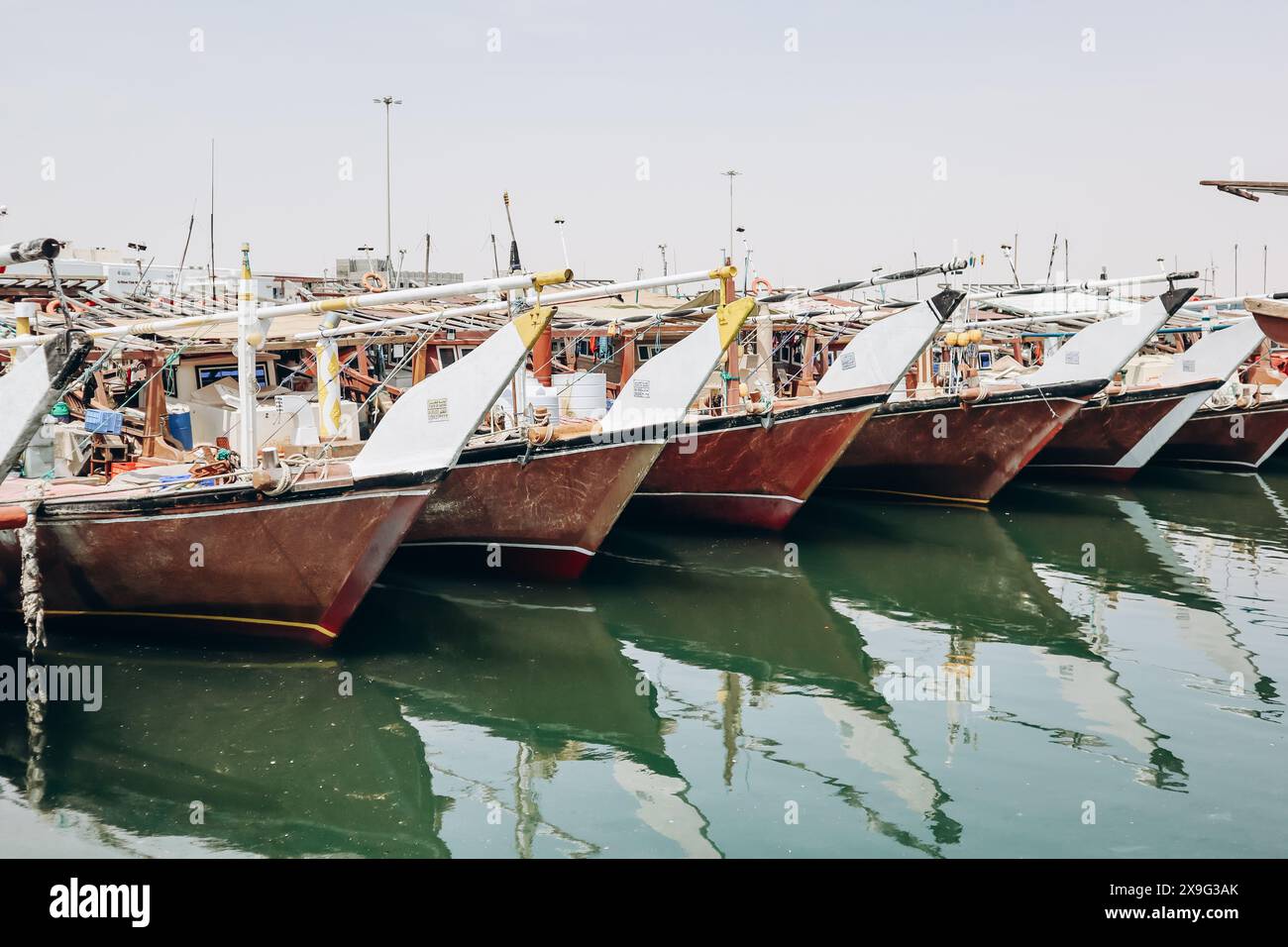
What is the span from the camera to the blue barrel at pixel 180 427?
18.0m

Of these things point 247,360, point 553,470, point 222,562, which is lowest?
point 222,562

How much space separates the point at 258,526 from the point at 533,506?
4205 mm

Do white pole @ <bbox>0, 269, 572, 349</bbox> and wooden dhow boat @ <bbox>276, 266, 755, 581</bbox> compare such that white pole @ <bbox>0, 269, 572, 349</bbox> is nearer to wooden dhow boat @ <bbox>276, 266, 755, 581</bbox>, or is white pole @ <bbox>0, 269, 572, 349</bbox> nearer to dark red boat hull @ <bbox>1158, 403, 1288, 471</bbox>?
wooden dhow boat @ <bbox>276, 266, 755, 581</bbox>

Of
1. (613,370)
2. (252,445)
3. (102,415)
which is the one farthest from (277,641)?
(613,370)

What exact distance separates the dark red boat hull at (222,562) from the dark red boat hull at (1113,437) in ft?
55.0

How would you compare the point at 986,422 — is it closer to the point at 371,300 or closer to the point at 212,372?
the point at 371,300

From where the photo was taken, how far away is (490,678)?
1146 centimetres

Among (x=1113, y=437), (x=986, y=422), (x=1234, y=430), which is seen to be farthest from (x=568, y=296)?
(x=1234, y=430)

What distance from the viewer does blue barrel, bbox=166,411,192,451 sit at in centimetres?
1803

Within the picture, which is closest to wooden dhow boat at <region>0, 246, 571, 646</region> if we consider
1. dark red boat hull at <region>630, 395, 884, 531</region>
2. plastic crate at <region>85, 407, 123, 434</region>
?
plastic crate at <region>85, 407, 123, 434</region>

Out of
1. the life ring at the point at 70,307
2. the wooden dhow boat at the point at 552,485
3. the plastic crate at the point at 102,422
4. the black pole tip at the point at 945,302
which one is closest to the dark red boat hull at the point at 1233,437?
the black pole tip at the point at 945,302

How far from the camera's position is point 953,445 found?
69.7ft

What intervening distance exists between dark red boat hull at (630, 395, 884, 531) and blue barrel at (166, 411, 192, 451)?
7.36 meters

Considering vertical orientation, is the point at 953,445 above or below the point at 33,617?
above
